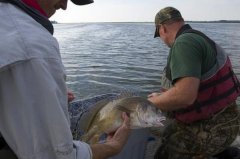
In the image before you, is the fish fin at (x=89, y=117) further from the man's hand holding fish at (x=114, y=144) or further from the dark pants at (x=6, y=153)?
the dark pants at (x=6, y=153)

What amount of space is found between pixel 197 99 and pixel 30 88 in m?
3.19

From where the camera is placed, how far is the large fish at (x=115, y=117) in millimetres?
3514

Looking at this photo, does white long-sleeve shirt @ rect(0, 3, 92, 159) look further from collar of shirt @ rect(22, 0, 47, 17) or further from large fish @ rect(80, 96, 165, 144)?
large fish @ rect(80, 96, 165, 144)

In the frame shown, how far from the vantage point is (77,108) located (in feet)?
15.9

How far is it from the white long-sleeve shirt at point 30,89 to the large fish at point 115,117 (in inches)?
66.8

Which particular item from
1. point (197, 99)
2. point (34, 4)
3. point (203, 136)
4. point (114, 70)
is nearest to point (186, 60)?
point (197, 99)

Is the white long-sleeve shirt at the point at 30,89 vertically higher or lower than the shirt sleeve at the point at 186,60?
higher

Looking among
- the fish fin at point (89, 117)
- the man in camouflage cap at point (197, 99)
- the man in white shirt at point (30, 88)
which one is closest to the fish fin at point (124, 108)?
the fish fin at point (89, 117)

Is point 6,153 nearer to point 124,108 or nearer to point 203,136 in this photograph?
point 124,108

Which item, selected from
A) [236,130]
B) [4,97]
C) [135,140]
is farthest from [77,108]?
[4,97]

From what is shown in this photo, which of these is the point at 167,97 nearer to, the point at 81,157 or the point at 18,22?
the point at 81,157

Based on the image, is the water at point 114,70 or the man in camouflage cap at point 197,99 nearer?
the man in camouflage cap at point 197,99

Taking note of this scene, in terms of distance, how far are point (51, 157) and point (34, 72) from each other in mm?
433

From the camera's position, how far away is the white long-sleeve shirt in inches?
64.6
